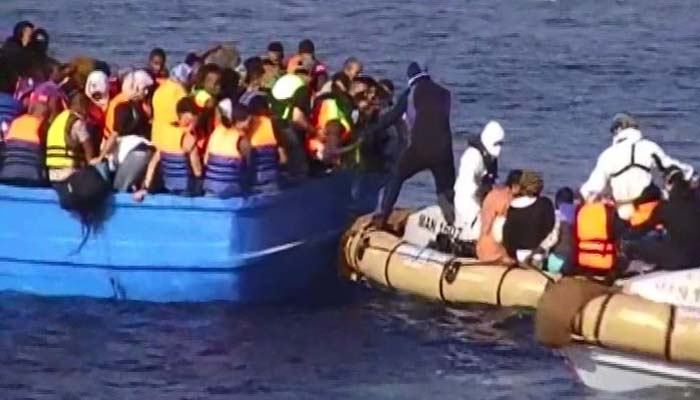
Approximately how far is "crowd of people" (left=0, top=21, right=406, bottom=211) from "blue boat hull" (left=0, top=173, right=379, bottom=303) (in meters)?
0.19

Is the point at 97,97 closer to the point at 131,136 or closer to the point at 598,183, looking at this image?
the point at 131,136

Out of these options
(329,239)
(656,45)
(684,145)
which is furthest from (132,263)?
(656,45)

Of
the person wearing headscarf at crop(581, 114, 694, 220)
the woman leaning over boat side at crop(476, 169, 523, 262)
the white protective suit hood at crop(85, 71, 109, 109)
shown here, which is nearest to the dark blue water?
the woman leaning over boat side at crop(476, 169, 523, 262)

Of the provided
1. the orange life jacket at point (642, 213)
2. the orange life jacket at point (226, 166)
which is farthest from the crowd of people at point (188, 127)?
the orange life jacket at point (642, 213)

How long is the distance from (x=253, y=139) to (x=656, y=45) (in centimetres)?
1889

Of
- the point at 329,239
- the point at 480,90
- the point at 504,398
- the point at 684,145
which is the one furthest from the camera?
the point at 480,90

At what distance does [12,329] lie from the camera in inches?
636

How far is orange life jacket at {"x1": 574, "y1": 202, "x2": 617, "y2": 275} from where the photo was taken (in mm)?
15164

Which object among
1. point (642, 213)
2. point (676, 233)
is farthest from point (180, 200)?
point (676, 233)

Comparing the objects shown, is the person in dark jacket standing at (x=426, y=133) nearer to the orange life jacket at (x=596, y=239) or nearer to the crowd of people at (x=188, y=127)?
the crowd of people at (x=188, y=127)

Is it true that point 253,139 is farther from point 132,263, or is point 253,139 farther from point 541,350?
point 541,350

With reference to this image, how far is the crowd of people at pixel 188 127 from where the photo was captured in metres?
16.0

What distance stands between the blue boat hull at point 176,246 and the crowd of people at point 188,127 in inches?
7.5

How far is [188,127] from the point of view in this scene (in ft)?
52.3
